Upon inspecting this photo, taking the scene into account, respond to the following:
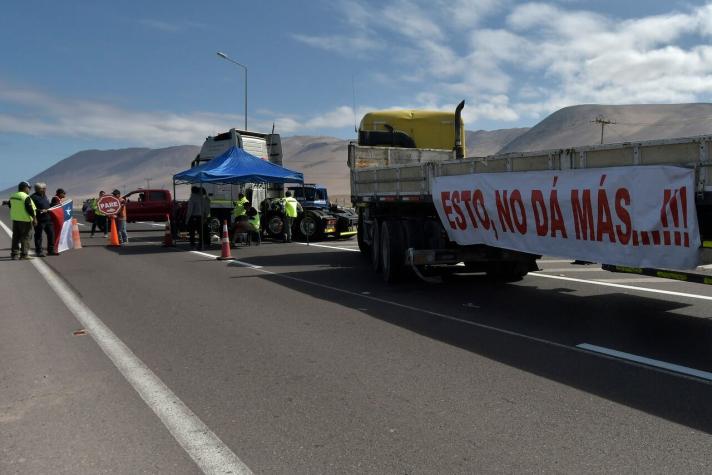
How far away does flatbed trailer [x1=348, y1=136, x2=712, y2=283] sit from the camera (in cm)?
528

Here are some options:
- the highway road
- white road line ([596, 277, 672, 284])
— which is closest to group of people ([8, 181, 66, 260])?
the highway road

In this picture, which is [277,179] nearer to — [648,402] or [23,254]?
[23,254]

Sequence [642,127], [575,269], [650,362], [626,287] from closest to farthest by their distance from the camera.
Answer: [650,362], [626,287], [575,269], [642,127]

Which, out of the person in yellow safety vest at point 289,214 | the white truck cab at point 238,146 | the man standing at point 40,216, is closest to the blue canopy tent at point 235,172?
the person in yellow safety vest at point 289,214

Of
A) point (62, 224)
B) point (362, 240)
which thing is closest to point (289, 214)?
point (362, 240)

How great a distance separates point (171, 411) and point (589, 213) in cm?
454

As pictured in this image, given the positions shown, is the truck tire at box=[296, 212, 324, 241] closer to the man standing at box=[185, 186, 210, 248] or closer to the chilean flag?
the man standing at box=[185, 186, 210, 248]

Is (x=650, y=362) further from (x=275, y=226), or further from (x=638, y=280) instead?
(x=275, y=226)

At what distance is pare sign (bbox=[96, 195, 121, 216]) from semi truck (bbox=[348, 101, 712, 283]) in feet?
32.3

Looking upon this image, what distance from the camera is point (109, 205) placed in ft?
59.7

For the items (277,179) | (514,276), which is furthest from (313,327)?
(277,179)

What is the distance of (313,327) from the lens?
657 cm

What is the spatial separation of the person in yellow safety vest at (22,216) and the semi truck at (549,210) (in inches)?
311

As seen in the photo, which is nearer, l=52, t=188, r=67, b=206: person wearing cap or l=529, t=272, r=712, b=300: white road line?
l=529, t=272, r=712, b=300: white road line
